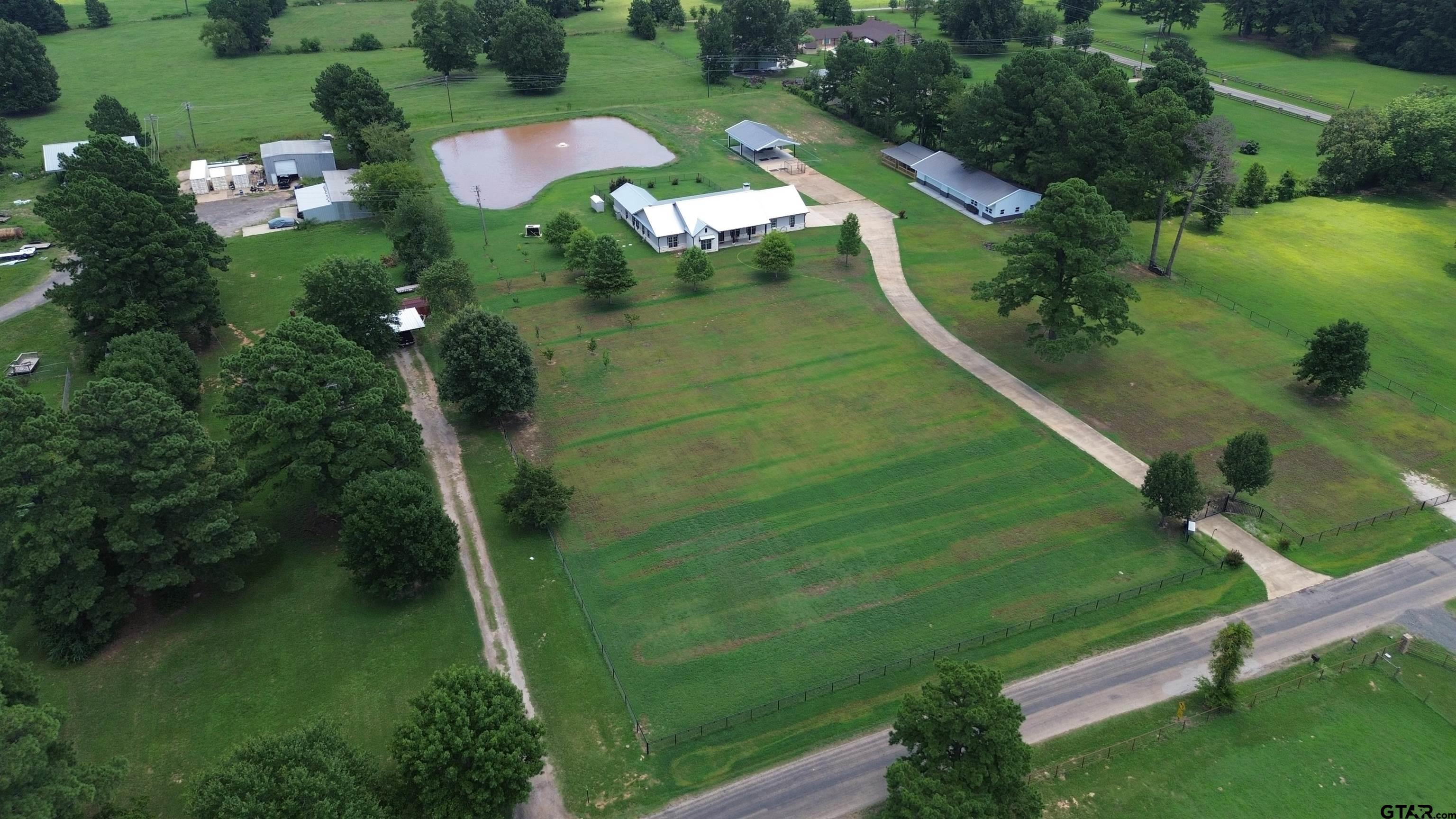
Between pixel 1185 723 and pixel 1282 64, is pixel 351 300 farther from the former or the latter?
pixel 1282 64

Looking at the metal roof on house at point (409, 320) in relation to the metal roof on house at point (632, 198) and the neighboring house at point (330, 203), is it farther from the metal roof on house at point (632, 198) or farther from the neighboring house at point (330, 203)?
the neighboring house at point (330, 203)

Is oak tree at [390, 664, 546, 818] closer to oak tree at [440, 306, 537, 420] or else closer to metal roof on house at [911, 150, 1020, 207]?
oak tree at [440, 306, 537, 420]

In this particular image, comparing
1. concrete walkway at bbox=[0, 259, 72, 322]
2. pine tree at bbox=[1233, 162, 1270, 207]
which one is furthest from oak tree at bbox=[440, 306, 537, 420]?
pine tree at bbox=[1233, 162, 1270, 207]

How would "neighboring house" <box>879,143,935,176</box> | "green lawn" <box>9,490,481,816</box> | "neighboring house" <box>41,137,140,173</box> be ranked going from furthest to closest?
"neighboring house" <box>879,143,935,176</box>
"neighboring house" <box>41,137,140,173</box>
"green lawn" <box>9,490,481,816</box>

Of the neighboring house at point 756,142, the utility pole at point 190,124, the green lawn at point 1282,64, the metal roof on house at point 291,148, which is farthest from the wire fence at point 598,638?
the green lawn at point 1282,64

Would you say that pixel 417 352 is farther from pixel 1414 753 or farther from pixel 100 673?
pixel 1414 753

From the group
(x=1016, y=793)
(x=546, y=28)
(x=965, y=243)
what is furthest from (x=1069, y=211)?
(x=546, y=28)
